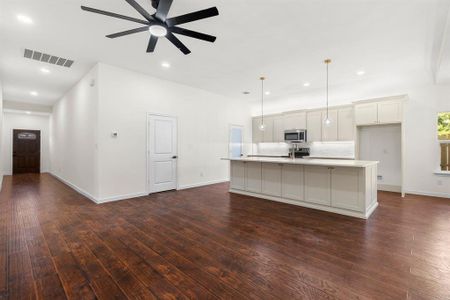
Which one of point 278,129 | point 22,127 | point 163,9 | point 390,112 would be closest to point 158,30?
point 163,9

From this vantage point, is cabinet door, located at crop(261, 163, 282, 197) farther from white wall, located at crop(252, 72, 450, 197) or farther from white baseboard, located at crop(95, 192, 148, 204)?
white wall, located at crop(252, 72, 450, 197)

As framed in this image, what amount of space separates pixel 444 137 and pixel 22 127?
610 inches

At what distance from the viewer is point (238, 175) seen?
5539 mm

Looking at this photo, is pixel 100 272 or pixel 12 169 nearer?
pixel 100 272

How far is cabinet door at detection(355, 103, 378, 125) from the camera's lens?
561 cm

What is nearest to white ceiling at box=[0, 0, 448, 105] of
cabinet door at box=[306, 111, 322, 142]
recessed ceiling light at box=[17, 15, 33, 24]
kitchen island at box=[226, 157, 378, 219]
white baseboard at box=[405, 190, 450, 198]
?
recessed ceiling light at box=[17, 15, 33, 24]

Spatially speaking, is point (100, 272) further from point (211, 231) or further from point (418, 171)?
point (418, 171)

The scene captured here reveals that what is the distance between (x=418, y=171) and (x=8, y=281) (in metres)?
7.90

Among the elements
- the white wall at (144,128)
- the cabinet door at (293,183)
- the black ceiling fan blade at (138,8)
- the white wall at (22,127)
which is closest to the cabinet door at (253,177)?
the cabinet door at (293,183)

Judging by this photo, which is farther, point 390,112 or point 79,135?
point 79,135

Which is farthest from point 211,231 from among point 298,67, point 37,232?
point 298,67

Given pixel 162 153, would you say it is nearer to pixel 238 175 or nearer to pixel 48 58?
pixel 238 175

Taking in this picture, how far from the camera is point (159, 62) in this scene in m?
4.54

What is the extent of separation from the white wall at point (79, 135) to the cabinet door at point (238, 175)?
326cm
